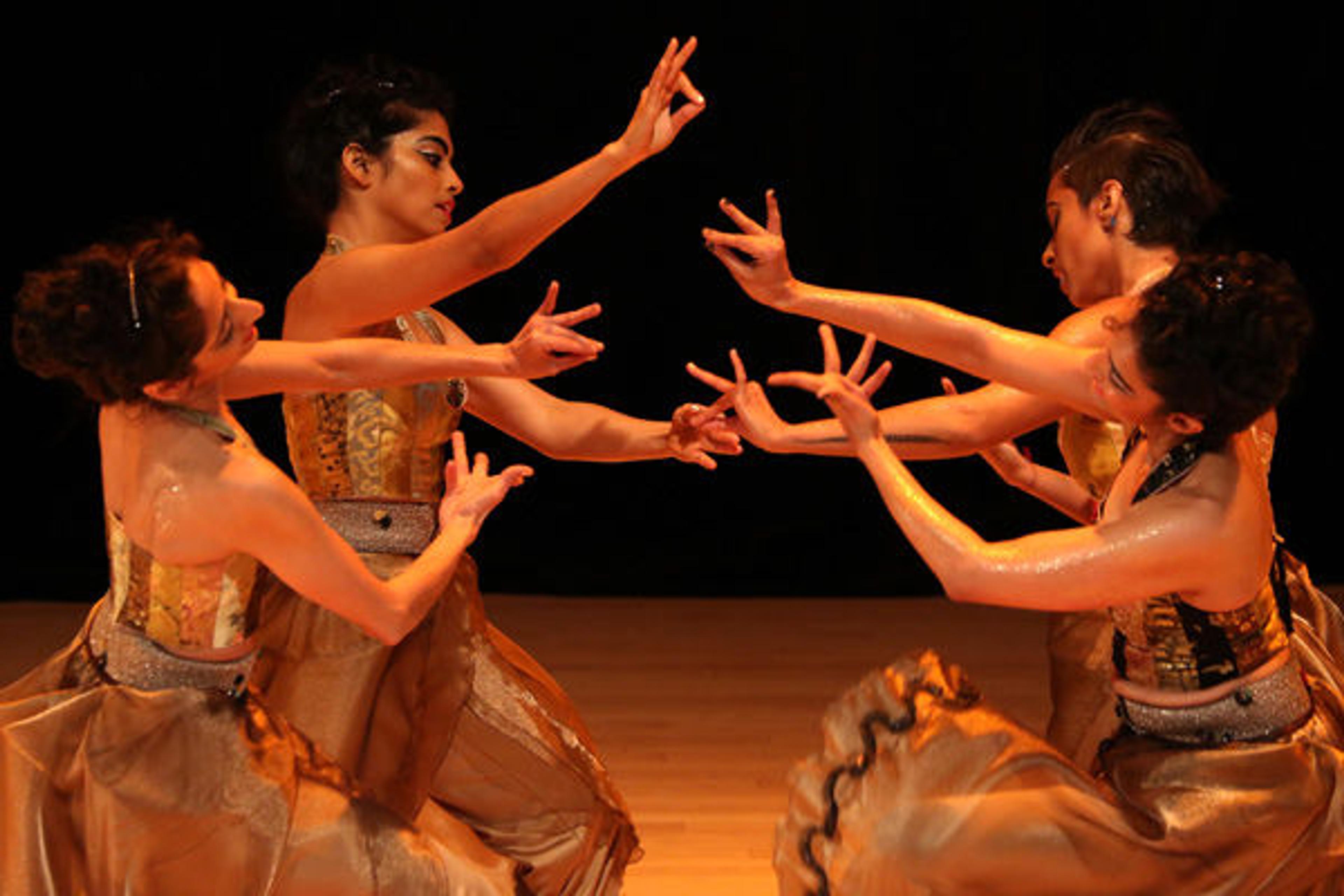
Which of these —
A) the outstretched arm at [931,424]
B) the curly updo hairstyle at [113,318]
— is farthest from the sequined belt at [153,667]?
the outstretched arm at [931,424]

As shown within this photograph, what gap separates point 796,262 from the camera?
6137 millimetres

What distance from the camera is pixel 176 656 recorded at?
253 centimetres

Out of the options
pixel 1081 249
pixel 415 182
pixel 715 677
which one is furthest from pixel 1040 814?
pixel 715 677

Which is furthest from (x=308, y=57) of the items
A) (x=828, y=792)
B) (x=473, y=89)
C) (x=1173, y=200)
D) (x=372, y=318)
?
(x=828, y=792)

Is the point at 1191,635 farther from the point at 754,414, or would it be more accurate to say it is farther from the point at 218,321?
the point at 218,321

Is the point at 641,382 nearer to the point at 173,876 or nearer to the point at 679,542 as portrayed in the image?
the point at 679,542

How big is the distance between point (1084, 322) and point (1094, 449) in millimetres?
384

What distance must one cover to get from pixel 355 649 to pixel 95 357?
733mm

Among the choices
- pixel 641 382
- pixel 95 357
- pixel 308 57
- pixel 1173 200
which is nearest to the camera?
pixel 95 357

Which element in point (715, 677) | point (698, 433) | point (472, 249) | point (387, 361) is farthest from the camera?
point (715, 677)

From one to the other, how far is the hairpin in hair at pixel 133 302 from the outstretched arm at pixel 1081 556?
98 cm

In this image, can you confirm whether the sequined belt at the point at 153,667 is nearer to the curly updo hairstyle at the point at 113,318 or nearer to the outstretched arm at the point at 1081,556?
the curly updo hairstyle at the point at 113,318

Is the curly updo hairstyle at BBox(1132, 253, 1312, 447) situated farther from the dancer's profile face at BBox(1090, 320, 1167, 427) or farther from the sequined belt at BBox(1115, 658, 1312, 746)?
the sequined belt at BBox(1115, 658, 1312, 746)

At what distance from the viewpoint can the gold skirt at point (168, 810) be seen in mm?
Result: 2438
